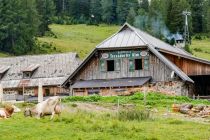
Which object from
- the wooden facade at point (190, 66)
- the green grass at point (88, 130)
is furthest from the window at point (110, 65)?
the green grass at point (88, 130)

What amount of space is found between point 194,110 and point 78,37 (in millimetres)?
106272

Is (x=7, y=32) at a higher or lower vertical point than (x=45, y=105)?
higher

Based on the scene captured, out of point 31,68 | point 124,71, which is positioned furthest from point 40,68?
point 124,71

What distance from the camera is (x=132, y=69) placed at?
52.1m

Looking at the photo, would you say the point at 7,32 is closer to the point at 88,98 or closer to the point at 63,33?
the point at 63,33

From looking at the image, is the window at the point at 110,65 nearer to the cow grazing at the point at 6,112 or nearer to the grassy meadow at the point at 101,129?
→ the grassy meadow at the point at 101,129

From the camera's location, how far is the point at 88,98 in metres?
41.5

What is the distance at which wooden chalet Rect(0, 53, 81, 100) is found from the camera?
68.8 m

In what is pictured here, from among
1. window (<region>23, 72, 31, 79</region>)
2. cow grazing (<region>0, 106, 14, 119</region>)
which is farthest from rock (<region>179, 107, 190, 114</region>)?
window (<region>23, 72, 31, 79</region>)

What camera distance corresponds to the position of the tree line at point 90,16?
362 feet

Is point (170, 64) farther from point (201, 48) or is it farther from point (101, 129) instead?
point (201, 48)

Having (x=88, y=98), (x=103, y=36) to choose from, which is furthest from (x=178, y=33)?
(x=88, y=98)

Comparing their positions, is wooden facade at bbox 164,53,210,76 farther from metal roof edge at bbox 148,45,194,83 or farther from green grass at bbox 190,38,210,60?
green grass at bbox 190,38,210,60

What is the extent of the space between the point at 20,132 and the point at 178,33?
120 m
